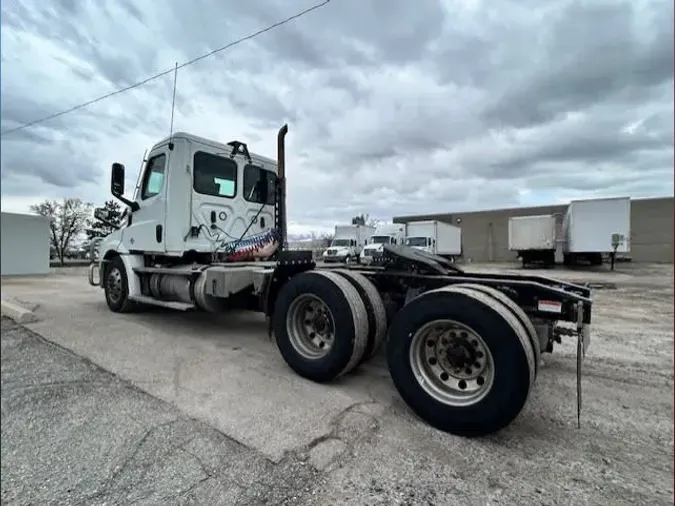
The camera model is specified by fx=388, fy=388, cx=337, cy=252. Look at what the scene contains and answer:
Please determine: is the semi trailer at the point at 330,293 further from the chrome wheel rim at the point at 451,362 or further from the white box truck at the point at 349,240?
the white box truck at the point at 349,240

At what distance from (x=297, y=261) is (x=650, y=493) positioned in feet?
10.9

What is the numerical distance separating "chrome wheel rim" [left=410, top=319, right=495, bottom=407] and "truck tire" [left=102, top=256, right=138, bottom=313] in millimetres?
5489

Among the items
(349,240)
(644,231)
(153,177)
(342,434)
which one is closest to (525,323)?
(342,434)

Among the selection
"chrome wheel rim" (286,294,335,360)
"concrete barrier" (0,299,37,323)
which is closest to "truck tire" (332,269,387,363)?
"chrome wheel rim" (286,294,335,360)

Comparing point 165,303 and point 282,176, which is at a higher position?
point 282,176

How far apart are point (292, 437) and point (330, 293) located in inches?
48.1

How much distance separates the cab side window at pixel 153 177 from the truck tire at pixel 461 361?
4599mm

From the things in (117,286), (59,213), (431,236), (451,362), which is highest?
(431,236)

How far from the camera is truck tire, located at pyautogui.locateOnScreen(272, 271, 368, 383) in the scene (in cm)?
326

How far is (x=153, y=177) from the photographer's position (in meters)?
6.08

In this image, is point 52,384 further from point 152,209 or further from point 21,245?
point 152,209

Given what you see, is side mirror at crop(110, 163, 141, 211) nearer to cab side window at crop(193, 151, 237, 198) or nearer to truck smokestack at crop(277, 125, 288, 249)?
cab side window at crop(193, 151, 237, 198)

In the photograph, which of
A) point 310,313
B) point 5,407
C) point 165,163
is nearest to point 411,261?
point 310,313

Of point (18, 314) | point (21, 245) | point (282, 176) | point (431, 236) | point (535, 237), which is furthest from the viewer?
point (431, 236)
